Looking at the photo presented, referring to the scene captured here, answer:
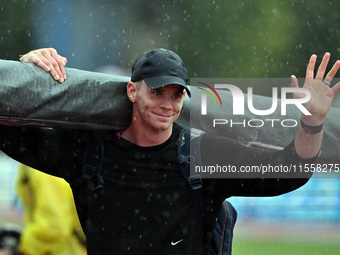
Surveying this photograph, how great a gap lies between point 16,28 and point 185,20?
3679 mm

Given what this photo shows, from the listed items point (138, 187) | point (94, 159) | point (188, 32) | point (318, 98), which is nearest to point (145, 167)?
point (138, 187)

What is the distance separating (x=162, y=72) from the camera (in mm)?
3770

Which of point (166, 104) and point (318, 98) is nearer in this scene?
point (318, 98)

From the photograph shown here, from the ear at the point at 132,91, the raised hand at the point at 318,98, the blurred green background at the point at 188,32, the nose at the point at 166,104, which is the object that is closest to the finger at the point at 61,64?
the ear at the point at 132,91

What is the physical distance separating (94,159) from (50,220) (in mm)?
1928

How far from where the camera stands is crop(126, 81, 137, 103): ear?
152 inches

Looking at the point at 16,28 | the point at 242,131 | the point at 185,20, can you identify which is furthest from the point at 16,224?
the point at 185,20

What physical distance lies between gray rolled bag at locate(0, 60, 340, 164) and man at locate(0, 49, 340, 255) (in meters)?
0.07

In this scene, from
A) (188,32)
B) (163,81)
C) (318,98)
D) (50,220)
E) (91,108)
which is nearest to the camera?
(318,98)

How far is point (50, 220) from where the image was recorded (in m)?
5.64

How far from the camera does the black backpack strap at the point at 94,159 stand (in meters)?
3.82

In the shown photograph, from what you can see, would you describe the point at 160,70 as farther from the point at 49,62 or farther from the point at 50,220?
the point at 50,220

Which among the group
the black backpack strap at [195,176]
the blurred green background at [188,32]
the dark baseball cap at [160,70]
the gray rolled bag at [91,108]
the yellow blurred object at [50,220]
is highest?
the blurred green background at [188,32]

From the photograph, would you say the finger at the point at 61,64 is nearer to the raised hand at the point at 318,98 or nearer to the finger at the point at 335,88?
the raised hand at the point at 318,98
